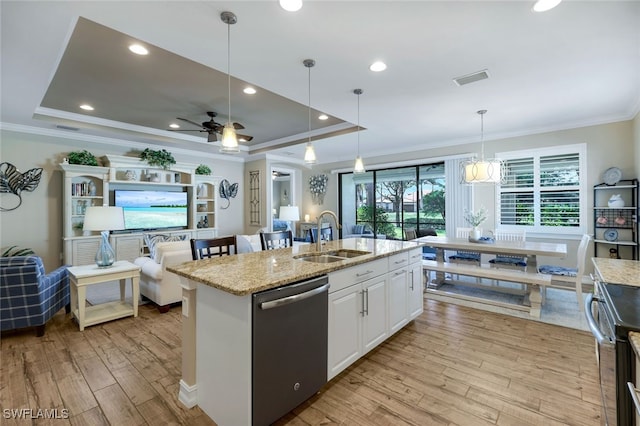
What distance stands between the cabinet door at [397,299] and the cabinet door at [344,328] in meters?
0.55

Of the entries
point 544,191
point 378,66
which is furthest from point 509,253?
point 378,66

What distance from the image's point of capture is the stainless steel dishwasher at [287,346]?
1588mm

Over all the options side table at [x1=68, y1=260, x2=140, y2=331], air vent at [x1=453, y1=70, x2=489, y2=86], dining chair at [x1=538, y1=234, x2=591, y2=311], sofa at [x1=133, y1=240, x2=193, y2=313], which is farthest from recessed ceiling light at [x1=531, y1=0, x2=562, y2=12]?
side table at [x1=68, y1=260, x2=140, y2=331]

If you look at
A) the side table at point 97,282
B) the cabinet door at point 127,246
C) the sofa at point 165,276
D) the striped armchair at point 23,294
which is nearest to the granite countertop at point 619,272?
the sofa at point 165,276

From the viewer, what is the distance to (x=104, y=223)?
3.39 metres

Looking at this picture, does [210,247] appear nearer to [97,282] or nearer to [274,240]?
[274,240]

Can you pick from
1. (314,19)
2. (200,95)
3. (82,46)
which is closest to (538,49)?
(314,19)

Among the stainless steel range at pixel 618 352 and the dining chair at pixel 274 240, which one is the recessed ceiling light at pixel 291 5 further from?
the stainless steel range at pixel 618 352

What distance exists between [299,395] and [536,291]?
10.7ft

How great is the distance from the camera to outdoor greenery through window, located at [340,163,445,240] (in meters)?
6.52

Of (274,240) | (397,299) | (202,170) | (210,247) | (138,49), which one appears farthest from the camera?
(202,170)

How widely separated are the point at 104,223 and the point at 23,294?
955 millimetres

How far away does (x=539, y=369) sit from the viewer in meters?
2.39

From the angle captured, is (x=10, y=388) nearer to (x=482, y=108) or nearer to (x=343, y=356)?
(x=343, y=356)
